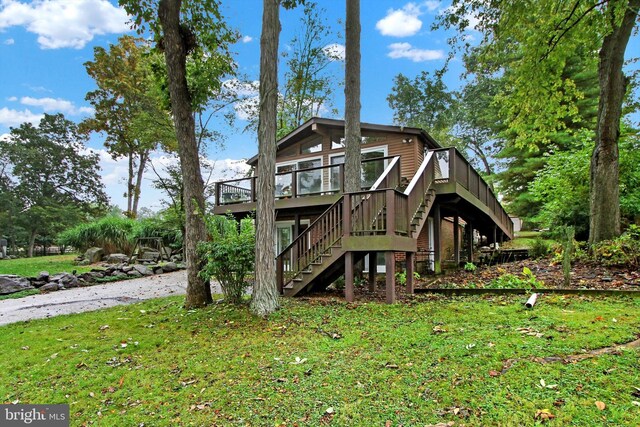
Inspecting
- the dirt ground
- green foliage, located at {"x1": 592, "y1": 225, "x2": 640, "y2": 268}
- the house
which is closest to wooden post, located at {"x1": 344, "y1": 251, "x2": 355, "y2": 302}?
the house

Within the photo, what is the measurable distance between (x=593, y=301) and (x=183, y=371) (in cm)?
611

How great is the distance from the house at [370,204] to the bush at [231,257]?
1.51 m

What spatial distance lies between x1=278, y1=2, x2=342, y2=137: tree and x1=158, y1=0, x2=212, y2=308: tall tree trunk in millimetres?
14949

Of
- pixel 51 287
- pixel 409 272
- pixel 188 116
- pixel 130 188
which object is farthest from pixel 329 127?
pixel 130 188

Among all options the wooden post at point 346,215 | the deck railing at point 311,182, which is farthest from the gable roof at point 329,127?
the wooden post at point 346,215

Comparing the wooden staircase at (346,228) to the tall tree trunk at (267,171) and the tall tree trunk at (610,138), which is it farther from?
the tall tree trunk at (610,138)

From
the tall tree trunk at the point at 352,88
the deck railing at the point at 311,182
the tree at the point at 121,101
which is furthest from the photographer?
the tree at the point at 121,101

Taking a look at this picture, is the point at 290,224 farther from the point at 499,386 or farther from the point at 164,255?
the point at 499,386

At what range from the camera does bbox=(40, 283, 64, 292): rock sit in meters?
11.1

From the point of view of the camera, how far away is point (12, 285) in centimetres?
1085

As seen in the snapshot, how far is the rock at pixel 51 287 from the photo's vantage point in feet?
36.4

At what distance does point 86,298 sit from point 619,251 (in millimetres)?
12828

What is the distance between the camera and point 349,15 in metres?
9.05

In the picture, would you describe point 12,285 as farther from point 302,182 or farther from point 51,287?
point 302,182
